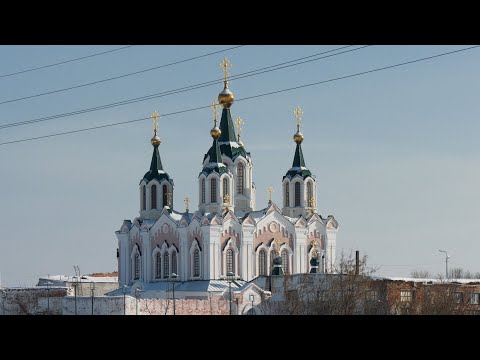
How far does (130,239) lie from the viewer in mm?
50156

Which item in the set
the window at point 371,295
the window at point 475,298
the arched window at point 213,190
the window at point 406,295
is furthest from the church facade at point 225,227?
the window at point 371,295

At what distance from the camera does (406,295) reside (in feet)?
122

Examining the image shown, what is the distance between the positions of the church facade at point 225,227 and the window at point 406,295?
30.1 ft

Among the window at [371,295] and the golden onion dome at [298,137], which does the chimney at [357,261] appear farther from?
the golden onion dome at [298,137]

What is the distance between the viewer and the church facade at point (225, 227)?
46.8m

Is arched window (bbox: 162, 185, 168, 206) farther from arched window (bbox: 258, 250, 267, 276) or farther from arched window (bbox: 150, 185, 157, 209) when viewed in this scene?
arched window (bbox: 258, 250, 267, 276)

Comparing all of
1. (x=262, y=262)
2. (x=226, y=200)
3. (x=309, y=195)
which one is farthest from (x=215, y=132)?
(x=262, y=262)

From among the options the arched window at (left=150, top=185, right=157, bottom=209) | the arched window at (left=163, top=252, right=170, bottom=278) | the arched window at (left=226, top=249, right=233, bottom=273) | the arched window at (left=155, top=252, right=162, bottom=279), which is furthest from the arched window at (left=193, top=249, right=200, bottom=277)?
the arched window at (left=150, top=185, right=157, bottom=209)

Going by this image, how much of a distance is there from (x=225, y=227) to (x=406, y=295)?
1166cm

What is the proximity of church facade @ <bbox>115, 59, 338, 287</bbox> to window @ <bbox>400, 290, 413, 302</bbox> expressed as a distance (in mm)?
9168
